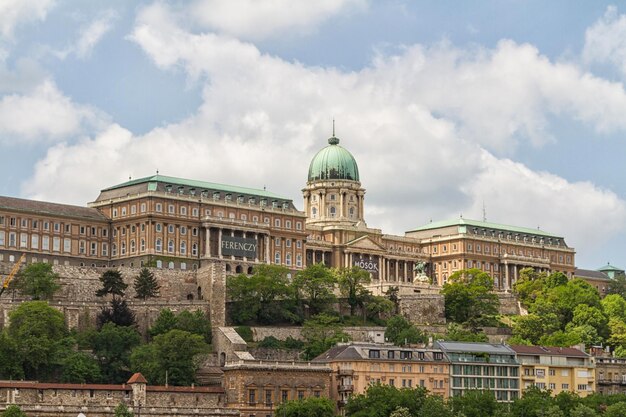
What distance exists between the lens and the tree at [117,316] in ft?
487

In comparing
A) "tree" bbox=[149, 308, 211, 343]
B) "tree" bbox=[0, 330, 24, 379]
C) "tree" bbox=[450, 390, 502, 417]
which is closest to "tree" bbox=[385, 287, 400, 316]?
"tree" bbox=[149, 308, 211, 343]

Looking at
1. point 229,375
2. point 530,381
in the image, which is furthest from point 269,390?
point 530,381

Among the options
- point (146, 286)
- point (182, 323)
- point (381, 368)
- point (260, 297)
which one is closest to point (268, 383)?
point (381, 368)

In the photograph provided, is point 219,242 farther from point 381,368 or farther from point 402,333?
point 381,368

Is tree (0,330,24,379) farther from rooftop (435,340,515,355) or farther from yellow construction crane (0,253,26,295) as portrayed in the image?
rooftop (435,340,515,355)

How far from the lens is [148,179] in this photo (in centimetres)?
18325

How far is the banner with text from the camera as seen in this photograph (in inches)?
7244

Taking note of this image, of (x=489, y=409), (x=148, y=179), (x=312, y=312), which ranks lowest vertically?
(x=489, y=409)

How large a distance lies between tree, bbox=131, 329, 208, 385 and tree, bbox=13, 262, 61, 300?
19348 mm

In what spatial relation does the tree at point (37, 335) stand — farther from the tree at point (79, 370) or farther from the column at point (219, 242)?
the column at point (219, 242)

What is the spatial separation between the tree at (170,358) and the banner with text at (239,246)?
45099 millimetres

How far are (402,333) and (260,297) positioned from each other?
622 inches

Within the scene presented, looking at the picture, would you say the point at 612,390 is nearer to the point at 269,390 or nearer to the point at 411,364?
the point at 411,364

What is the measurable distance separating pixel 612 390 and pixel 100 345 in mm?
53445
